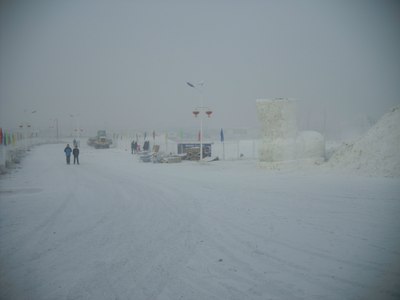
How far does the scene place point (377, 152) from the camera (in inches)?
523

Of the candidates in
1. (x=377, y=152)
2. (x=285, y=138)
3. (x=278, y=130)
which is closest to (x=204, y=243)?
(x=377, y=152)

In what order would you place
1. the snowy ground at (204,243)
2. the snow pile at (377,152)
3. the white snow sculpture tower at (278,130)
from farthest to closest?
the white snow sculpture tower at (278,130) < the snow pile at (377,152) < the snowy ground at (204,243)

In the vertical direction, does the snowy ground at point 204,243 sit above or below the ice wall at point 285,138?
below

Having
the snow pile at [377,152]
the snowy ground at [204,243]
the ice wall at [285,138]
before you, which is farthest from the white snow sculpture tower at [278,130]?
the snowy ground at [204,243]

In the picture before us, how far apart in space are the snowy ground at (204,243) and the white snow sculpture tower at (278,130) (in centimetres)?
560

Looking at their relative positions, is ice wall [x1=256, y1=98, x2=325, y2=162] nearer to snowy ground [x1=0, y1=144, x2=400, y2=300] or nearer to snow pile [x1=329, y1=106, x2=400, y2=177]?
snow pile [x1=329, y1=106, x2=400, y2=177]

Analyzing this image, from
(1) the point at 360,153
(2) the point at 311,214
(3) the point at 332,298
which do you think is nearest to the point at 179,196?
(2) the point at 311,214

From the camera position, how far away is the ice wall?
16453mm

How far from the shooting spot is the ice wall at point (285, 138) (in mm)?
16453

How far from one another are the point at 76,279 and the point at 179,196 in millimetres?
5978

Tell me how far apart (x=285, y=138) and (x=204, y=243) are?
11849 millimetres

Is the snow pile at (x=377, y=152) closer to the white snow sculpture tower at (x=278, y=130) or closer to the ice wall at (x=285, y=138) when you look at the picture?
the ice wall at (x=285, y=138)

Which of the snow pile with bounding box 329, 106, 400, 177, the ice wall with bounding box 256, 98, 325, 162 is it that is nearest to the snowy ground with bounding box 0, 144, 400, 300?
the snow pile with bounding box 329, 106, 400, 177

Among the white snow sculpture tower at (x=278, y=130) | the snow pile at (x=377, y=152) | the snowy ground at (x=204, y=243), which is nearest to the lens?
the snowy ground at (x=204, y=243)
